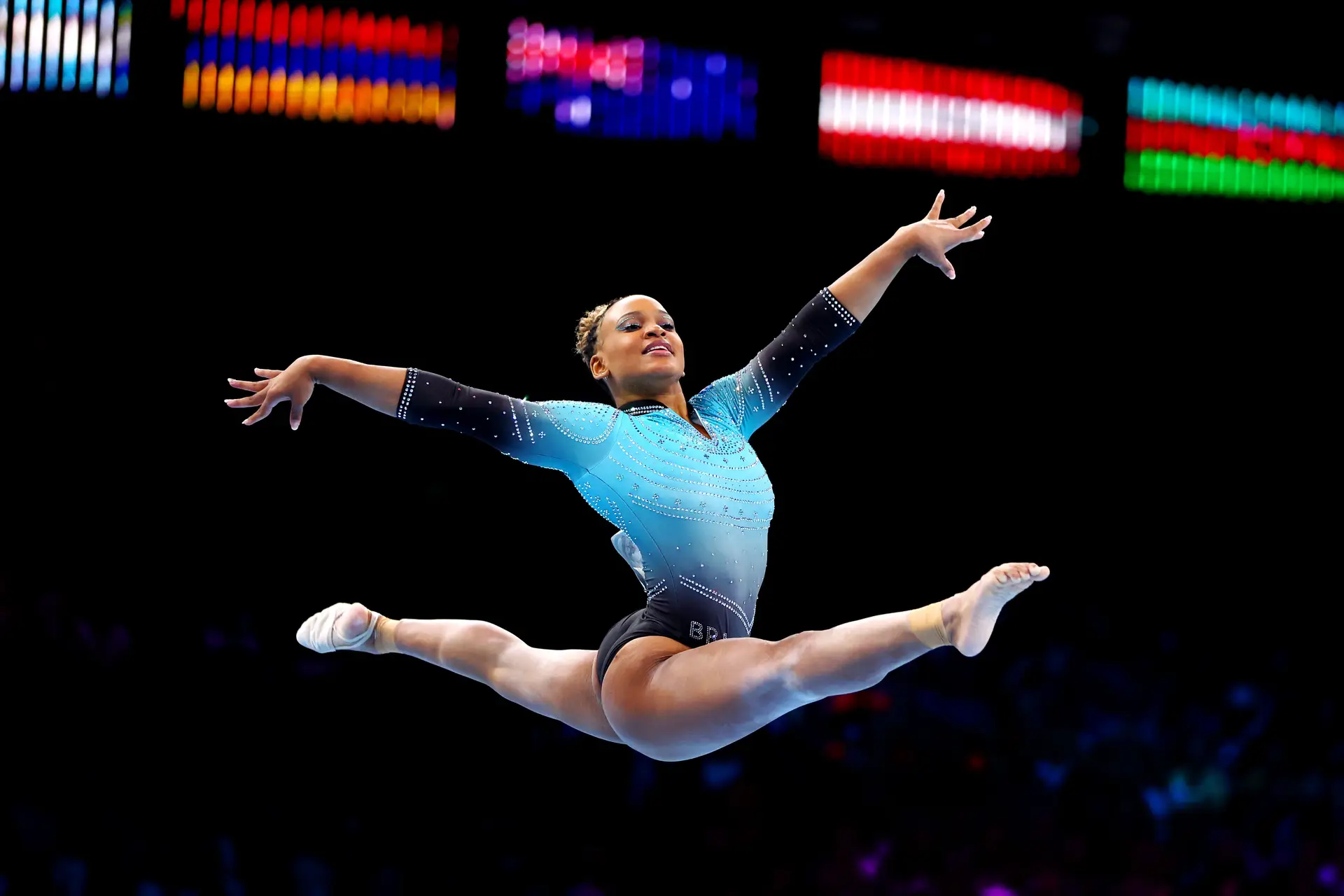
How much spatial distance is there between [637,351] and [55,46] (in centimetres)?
278

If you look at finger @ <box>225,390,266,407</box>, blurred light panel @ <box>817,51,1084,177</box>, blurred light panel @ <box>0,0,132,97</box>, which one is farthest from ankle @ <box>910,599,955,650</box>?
blurred light panel @ <box>0,0,132,97</box>

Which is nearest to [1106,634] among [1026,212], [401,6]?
[1026,212]

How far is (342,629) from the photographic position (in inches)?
149

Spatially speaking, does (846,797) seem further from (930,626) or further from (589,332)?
(930,626)

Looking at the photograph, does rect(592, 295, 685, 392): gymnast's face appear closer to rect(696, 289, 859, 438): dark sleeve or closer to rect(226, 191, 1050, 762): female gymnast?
rect(226, 191, 1050, 762): female gymnast

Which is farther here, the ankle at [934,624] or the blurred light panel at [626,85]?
the blurred light panel at [626,85]

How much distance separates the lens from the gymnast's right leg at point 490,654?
346 centimetres

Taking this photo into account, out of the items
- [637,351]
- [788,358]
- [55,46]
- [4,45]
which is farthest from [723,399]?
[4,45]

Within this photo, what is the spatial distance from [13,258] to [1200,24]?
4908 mm

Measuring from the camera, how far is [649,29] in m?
5.57

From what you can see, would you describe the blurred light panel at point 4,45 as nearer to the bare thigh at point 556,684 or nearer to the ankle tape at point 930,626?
the bare thigh at point 556,684

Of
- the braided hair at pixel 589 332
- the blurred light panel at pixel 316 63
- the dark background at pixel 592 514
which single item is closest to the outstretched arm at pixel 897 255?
the braided hair at pixel 589 332

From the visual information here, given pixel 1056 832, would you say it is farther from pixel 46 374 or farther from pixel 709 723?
pixel 46 374

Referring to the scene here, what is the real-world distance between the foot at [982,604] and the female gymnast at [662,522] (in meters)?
0.07
